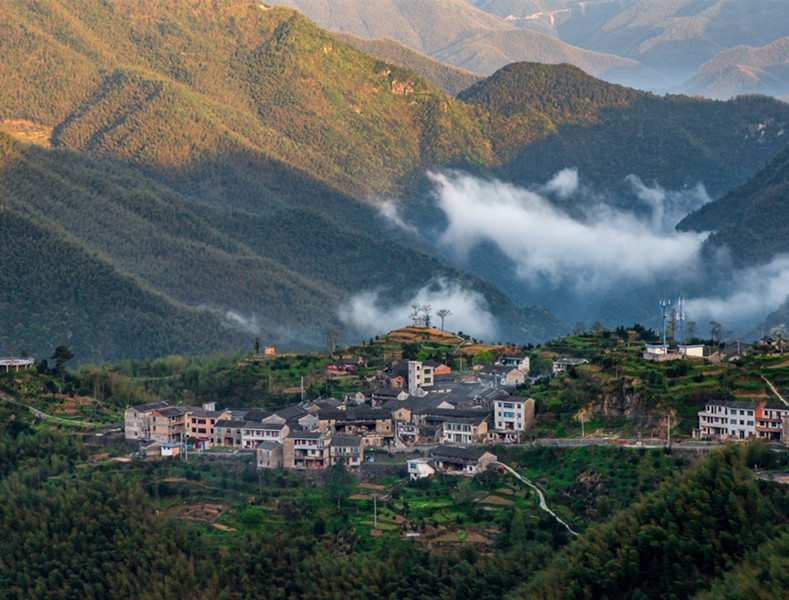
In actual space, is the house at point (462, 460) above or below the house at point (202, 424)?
below

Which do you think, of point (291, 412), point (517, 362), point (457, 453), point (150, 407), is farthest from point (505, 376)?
point (150, 407)

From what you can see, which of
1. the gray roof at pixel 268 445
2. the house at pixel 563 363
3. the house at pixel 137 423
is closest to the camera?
the gray roof at pixel 268 445

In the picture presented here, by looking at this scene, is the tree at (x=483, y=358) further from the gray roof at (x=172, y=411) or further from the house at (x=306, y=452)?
the house at (x=306, y=452)

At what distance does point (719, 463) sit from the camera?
218 feet

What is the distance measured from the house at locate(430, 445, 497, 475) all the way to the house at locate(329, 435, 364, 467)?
408 centimetres

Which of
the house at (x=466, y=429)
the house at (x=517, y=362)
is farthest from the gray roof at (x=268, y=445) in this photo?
the house at (x=517, y=362)

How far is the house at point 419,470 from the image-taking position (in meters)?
82.2

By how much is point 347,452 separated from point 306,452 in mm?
2136

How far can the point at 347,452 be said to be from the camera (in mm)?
86062

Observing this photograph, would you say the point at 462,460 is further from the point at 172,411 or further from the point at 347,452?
the point at 172,411

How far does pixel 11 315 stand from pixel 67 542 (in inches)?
3054

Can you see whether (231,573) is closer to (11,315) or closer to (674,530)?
(674,530)

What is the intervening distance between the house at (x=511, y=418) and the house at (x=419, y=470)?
522 cm

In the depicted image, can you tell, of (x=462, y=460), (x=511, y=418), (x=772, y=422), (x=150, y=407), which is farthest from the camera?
(x=150, y=407)
